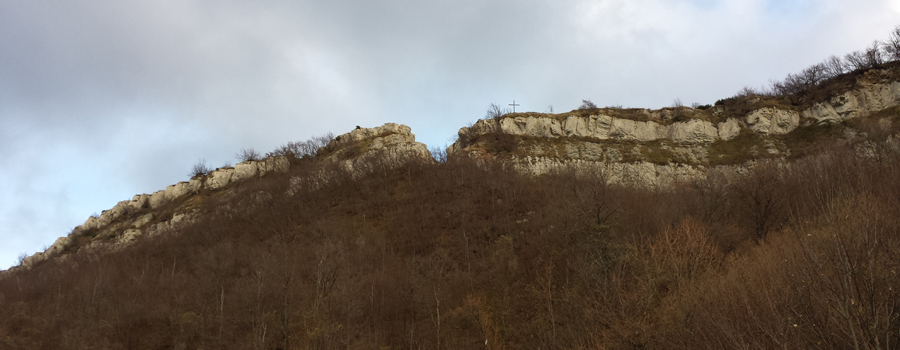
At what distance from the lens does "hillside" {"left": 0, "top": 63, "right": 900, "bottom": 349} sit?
1585 centimetres

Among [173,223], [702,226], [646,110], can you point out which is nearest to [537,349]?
[702,226]

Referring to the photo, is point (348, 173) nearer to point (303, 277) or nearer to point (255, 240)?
point (255, 240)

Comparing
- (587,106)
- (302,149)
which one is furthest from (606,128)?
(302,149)

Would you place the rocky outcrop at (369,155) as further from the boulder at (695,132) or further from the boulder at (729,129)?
the boulder at (729,129)

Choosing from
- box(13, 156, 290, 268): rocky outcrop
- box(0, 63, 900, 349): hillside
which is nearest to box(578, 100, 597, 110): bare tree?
box(0, 63, 900, 349): hillside

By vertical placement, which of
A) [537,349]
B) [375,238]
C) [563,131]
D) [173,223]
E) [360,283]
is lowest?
[537,349]

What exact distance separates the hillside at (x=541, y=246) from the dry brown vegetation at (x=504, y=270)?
189 mm

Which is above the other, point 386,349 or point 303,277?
point 303,277

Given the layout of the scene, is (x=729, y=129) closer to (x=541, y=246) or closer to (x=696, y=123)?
(x=696, y=123)

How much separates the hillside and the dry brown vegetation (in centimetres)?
19

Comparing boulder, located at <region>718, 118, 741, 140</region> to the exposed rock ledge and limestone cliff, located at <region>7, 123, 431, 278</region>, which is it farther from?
limestone cliff, located at <region>7, 123, 431, 278</region>

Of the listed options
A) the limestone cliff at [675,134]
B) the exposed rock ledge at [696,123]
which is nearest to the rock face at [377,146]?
the limestone cliff at [675,134]

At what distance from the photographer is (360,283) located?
126 ft

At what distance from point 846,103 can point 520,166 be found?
40.1 m
